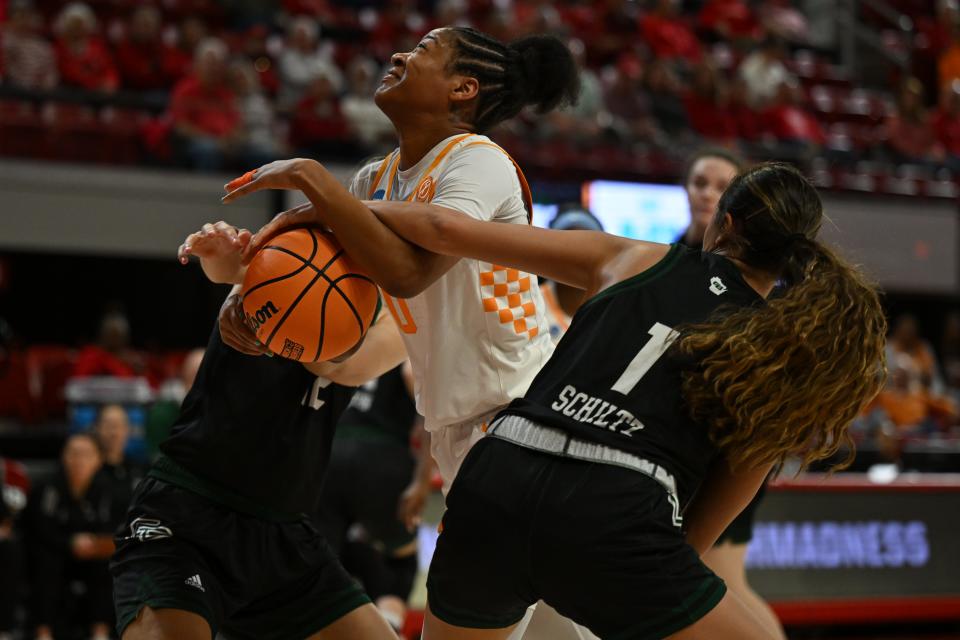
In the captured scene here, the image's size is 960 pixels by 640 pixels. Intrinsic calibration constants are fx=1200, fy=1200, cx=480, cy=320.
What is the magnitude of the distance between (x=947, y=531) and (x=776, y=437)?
566cm

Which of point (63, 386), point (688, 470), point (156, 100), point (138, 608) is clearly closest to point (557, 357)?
point (688, 470)

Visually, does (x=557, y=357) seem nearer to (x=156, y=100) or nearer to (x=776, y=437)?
(x=776, y=437)

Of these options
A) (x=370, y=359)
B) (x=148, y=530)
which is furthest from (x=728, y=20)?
(x=148, y=530)

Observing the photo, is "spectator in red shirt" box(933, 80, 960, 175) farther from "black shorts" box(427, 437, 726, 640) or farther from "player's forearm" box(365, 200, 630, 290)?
"black shorts" box(427, 437, 726, 640)

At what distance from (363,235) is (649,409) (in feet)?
2.33

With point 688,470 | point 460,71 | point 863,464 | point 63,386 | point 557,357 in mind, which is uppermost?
point 460,71

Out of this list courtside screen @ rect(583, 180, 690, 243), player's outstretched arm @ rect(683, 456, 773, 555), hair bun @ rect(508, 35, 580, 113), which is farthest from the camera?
courtside screen @ rect(583, 180, 690, 243)

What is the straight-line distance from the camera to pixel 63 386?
27.5ft

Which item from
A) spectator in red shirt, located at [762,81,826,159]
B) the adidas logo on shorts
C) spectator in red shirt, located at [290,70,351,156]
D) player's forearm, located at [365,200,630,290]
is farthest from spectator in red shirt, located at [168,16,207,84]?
player's forearm, located at [365,200,630,290]

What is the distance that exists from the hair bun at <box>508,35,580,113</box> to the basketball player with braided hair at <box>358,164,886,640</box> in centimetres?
76

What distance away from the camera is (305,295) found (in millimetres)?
2617

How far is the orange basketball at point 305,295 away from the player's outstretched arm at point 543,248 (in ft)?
0.77

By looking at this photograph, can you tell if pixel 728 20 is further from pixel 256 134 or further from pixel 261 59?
pixel 256 134

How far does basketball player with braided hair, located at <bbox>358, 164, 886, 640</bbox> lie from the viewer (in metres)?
2.30
